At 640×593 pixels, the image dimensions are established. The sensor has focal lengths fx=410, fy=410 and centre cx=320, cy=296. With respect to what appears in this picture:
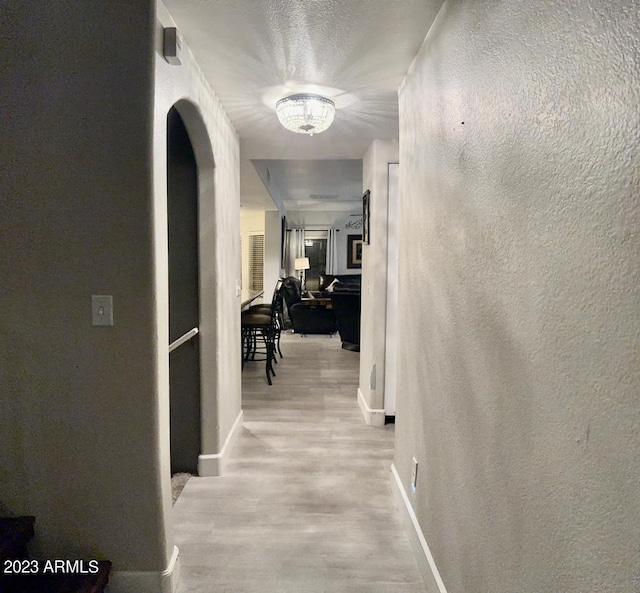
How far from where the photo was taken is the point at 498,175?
3.58 feet

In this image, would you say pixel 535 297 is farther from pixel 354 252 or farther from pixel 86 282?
pixel 354 252

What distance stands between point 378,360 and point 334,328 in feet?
13.6

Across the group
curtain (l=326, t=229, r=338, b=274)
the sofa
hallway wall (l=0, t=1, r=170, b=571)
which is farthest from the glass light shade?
hallway wall (l=0, t=1, r=170, b=571)

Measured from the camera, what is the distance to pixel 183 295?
2.51 metres

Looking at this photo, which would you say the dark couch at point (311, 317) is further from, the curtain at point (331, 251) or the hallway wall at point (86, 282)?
the hallway wall at point (86, 282)

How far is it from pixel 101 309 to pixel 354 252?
28.8 ft

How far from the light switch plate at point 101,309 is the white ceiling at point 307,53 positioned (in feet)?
3.72

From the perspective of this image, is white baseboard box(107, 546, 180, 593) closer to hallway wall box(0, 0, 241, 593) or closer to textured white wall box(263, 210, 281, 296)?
hallway wall box(0, 0, 241, 593)

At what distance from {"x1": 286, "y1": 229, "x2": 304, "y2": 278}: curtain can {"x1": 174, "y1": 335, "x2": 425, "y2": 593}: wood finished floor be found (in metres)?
6.54

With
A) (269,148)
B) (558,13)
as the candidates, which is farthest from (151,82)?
(269,148)

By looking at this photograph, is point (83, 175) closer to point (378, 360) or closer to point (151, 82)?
point (151, 82)

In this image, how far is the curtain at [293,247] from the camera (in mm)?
9922

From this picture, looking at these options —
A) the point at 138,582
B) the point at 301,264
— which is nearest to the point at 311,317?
the point at 301,264

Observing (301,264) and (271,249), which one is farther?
(301,264)
